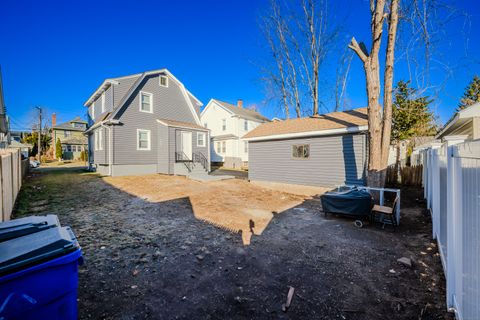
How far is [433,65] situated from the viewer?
6547 millimetres

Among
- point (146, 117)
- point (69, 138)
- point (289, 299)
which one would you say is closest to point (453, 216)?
point (289, 299)

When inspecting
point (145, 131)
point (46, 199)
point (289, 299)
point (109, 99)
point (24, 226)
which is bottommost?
point (289, 299)

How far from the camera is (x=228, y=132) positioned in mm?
27172

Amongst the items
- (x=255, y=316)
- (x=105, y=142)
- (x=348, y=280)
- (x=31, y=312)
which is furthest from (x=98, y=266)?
(x=105, y=142)

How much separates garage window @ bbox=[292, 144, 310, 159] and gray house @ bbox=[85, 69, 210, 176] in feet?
26.1

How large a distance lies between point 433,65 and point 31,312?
9.93 m

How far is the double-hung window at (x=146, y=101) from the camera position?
1586 centimetres

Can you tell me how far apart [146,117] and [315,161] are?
12696mm

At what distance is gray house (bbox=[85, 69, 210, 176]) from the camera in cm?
1471

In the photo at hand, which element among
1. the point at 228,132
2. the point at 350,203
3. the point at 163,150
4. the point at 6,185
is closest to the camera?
the point at 6,185

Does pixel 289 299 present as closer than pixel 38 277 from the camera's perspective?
No

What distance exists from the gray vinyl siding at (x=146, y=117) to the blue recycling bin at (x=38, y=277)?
14.5m

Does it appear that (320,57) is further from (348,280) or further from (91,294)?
(91,294)

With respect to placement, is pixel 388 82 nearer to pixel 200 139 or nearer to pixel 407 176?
pixel 407 176
